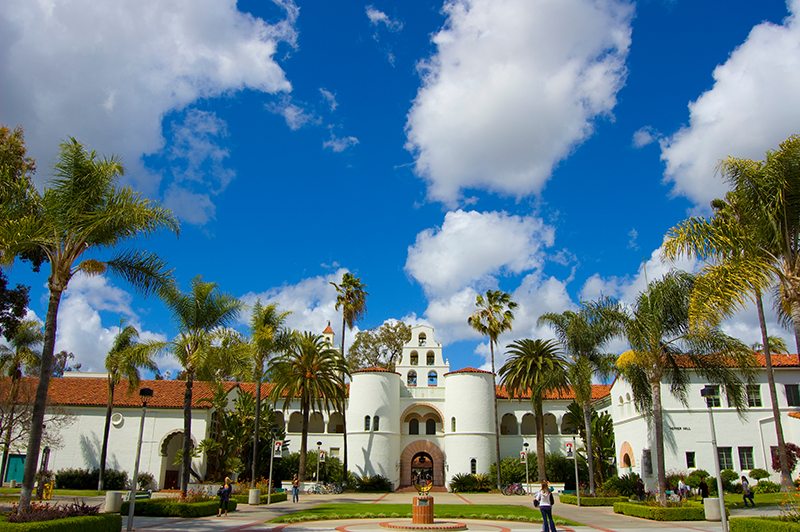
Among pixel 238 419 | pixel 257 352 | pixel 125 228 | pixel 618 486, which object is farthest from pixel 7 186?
pixel 618 486

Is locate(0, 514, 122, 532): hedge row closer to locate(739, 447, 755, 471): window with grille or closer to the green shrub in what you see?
the green shrub

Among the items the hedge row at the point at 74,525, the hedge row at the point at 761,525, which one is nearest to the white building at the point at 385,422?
the hedge row at the point at 74,525

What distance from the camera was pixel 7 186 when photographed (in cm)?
1563

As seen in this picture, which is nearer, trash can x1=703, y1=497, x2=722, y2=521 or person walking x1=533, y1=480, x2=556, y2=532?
person walking x1=533, y1=480, x2=556, y2=532

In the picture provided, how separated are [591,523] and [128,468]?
3295 centimetres

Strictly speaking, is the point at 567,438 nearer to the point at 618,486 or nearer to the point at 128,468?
the point at 618,486

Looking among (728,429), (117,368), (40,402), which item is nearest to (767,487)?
(728,429)

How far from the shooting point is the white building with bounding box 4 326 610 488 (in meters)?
39.3

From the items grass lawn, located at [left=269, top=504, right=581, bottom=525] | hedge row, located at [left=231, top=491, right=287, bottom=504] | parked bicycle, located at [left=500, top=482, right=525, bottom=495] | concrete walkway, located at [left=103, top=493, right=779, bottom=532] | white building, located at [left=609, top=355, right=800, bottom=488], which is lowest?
parked bicycle, located at [left=500, top=482, right=525, bottom=495]

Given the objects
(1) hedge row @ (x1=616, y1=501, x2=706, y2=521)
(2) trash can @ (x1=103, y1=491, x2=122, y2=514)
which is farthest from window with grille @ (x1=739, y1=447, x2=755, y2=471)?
(2) trash can @ (x1=103, y1=491, x2=122, y2=514)

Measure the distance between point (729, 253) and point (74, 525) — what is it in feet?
59.0

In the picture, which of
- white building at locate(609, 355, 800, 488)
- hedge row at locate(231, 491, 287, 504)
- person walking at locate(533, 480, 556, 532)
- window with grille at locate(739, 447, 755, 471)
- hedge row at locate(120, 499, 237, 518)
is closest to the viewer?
person walking at locate(533, 480, 556, 532)

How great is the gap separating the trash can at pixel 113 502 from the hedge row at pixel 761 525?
63.4 ft

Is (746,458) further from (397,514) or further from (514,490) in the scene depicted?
(397,514)
